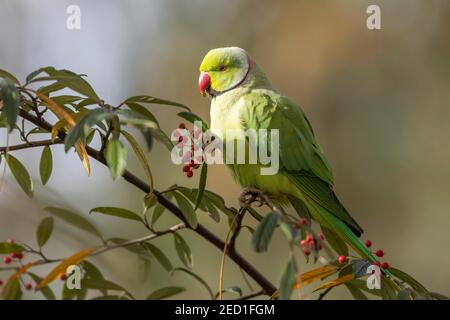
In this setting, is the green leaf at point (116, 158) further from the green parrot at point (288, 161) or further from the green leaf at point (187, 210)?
the green parrot at point (288, 161)

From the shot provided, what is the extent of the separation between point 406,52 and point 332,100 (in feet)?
3.64

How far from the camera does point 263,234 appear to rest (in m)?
1.29

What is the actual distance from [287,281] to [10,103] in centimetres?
71

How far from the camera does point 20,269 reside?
1.37 m

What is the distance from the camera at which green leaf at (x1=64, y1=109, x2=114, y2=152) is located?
1349 millimetres

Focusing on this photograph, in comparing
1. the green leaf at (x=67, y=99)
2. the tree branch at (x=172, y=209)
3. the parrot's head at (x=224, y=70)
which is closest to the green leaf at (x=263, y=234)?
the tree branch at (x=172, y=209)

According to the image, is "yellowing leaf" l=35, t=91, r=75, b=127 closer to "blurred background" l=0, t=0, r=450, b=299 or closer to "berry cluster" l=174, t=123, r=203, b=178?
"berry cluster" l=174, t=123, r=203, b=178

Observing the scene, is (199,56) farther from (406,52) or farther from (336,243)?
(336,243)

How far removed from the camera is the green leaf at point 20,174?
1.85 m

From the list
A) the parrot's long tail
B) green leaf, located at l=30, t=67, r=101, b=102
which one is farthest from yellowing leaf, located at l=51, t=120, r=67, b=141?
the parrot's long tail

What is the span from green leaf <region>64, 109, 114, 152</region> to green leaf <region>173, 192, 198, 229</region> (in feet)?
1.53

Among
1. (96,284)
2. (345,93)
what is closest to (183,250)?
(96,284)

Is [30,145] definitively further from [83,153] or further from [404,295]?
[404,295]
